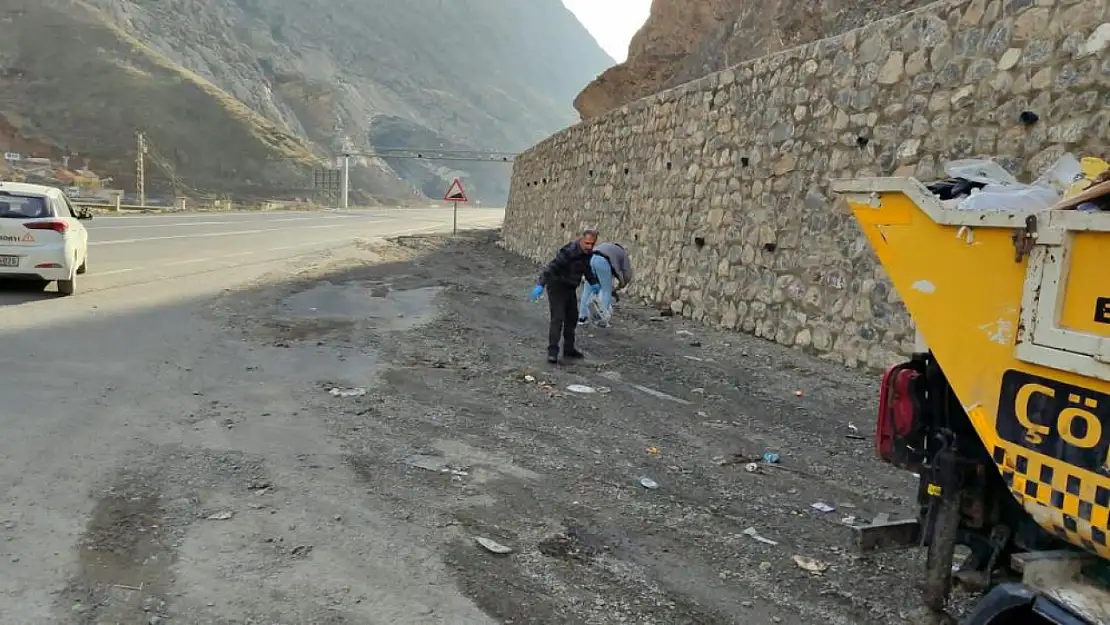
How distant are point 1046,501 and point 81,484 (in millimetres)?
4580

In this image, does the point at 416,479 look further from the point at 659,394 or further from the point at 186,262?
the point at 186,262

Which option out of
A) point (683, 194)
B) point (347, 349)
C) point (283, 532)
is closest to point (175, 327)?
point (347, 349)

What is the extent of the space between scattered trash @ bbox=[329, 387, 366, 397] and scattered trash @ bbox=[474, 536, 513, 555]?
2960 millimetres

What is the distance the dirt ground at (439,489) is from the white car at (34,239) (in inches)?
89.2

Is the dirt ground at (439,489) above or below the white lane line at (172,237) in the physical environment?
below

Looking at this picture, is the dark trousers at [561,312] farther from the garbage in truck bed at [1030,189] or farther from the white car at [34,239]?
the white car at [34,239]

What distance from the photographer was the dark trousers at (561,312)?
27.2 feet

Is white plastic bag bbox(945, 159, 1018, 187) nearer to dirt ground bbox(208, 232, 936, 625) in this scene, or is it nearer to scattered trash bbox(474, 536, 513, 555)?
dirt ground bbox(208, 232, 936, 625)

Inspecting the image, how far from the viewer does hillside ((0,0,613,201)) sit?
228ft

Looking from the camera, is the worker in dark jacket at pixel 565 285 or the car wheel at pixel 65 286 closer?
the worker in dark jacket at pixel 565 285

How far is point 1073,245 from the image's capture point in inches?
91.2

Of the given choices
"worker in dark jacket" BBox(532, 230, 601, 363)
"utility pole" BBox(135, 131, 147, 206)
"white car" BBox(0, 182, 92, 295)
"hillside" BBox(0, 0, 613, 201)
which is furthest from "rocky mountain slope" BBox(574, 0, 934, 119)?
"hillside" BBox(0, 0, 613, 201)

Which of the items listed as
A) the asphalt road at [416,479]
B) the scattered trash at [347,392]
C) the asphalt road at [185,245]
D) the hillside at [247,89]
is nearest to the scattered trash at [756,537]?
the asphalt road at [416,479]

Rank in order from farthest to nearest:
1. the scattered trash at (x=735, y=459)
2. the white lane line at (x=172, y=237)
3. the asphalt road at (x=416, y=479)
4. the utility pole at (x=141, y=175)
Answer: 1. the utility pole at (x=141, y=175)
2. the white lane line at (x=172, y=237)
3. the scattered trash at (x=735, y=459)
4. the asphalt road at (x=416, y=479)
